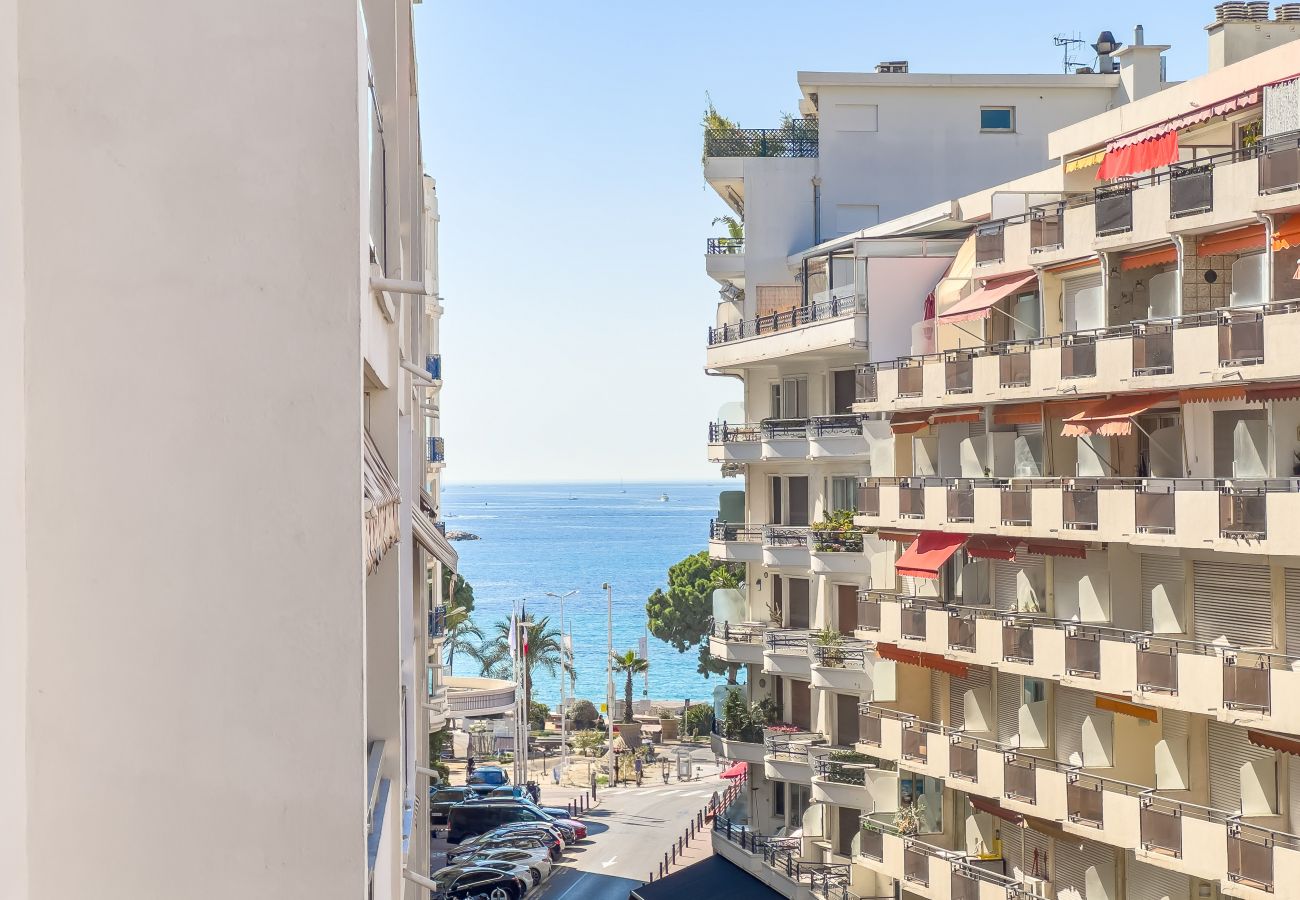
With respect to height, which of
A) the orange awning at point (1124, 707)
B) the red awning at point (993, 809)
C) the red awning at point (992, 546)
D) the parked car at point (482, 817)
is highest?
the red awning at point (992, 546)

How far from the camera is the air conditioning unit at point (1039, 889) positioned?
27.5m

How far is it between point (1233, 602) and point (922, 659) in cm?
863

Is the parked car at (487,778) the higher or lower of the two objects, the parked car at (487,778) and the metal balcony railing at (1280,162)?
the lower

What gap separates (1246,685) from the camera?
2119 cm

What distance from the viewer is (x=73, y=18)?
18.6ft

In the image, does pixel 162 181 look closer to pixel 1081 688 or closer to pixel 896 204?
pixel 1081 688

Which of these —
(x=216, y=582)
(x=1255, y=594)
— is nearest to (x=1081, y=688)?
(x=1255, y=594)

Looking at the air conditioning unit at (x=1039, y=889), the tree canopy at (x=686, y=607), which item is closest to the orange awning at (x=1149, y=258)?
the air conditioning unit at (x=1039, y=889)

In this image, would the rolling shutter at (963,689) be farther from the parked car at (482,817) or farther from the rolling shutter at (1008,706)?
the parked car at (482,817)

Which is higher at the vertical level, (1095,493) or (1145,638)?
(1095,493)

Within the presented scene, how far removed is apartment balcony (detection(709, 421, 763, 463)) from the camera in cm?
4222

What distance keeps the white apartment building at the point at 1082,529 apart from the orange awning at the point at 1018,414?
11cm

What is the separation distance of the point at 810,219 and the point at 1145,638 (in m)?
23.3

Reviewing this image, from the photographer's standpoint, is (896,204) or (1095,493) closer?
(1095,493)
